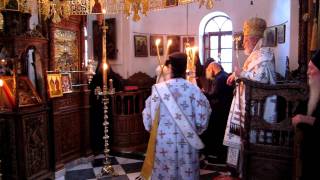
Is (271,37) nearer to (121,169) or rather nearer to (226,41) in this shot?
(226,41)

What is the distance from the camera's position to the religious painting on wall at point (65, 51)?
4738 mm

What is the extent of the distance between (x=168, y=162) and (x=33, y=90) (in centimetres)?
199

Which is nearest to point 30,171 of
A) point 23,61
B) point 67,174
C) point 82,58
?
point 67,174

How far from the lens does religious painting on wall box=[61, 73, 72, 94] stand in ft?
15.4

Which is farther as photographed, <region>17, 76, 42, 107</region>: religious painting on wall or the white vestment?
<region>17, 76, 42, 107</region>: religious painting on wall

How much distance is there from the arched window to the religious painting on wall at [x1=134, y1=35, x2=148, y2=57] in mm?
1873

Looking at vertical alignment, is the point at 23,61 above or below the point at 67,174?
above

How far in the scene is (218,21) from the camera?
8234 millimetres

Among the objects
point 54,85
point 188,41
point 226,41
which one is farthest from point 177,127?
point 226,41

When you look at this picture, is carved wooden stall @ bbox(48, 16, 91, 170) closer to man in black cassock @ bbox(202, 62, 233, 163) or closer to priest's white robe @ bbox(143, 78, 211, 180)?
man in black cassock @ bbox(202, 62, 233, 163)

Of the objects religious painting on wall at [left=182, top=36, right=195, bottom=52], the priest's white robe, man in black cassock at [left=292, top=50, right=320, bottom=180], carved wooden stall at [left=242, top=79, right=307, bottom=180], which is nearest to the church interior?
carved wooden stall at [left=242, top=79, right=307, bottom=180]

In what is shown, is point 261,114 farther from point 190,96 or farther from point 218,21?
point 218,21

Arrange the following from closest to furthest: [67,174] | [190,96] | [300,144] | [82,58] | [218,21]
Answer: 1. [300,144]
2. [190,96]
3. [67,174]
4. [82,58]
5. [218,21]

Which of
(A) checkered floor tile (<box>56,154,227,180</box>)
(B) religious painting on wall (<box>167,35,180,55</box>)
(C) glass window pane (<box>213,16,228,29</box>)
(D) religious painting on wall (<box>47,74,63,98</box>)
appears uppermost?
(C) glass window pane (<box>213,16,228,29</box>)
